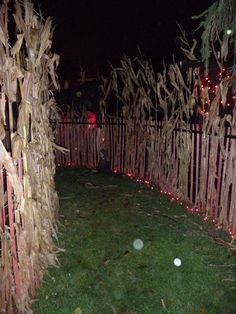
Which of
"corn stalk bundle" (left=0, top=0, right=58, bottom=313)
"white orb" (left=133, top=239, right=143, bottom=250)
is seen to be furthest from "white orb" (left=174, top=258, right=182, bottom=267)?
"corn stalk bundle" (left=0, top=0, right=58, bottom=313)

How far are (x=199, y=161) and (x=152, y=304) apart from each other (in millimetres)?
3180

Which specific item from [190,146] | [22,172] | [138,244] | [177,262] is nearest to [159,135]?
[190,146]

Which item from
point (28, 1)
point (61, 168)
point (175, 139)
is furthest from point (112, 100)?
point (28, 1)

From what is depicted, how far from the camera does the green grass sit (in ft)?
12.2

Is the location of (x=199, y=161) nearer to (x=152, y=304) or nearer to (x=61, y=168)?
(x=152, y=304)

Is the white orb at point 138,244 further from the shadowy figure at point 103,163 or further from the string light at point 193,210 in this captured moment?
the shadowy figure at point 103,163

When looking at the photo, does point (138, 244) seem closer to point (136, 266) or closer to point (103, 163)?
point (136, 266)

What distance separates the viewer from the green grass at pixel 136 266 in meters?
3.71

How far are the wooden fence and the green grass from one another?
438 millimetres

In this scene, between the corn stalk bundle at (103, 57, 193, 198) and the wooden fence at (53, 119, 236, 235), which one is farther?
the corn stalk bundle at (103, 57, 193, 198)

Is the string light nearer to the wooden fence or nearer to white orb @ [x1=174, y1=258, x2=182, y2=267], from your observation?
the wooden fence

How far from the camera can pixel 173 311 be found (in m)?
3.61

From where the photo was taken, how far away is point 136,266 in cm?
431

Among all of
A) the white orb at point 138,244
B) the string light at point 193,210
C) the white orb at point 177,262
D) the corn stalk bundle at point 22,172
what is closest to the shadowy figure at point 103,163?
the string light at point 193,210
